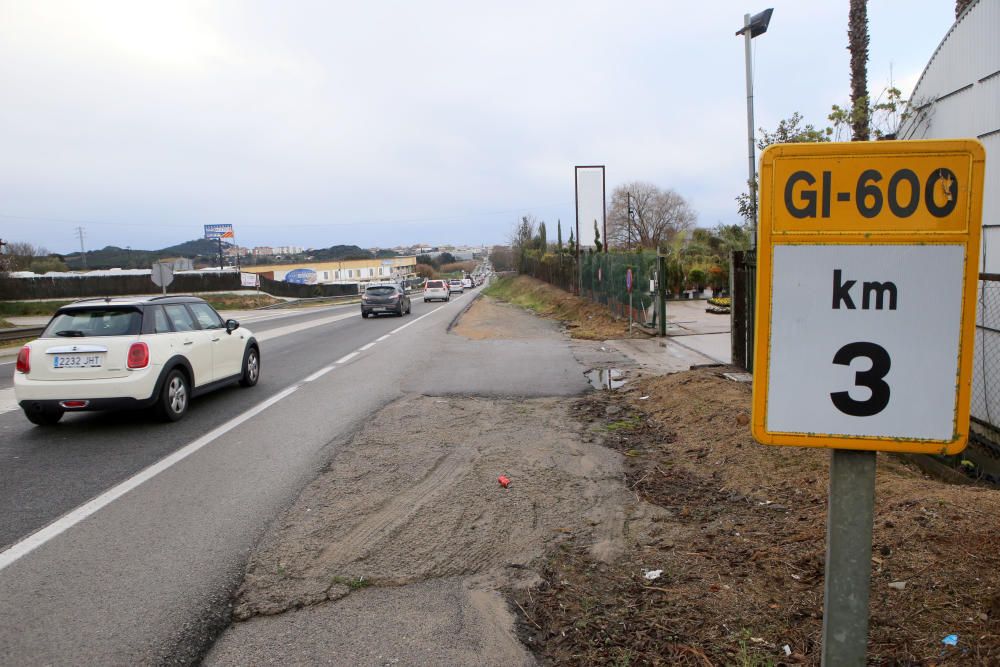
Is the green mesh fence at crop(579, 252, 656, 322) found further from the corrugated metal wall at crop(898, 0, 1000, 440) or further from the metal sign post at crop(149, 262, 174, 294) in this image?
the metal sign post at crop(149, 262, 174, 294)

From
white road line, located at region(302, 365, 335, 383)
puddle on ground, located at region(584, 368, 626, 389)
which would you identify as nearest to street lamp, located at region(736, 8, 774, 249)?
puddle on ground, located at region(584, 368, 626, 389)

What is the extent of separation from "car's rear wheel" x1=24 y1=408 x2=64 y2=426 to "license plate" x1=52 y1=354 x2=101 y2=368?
605mm

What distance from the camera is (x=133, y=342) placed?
317 inches

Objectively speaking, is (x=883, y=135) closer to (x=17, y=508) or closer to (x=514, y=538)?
(x=514, y=538)

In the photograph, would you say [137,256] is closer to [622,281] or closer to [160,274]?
[160,274]

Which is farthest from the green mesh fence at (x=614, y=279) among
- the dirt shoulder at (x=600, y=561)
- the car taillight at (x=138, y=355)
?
the car taillight at (x=138, y=355)

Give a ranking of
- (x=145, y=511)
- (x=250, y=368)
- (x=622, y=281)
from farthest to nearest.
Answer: (x=622, y=281) < (x=250, y=368) < (x=145, y=511)

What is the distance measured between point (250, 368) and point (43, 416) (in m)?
3.09

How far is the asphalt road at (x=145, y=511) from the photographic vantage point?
11.5ft

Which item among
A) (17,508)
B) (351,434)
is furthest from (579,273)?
(17,508)

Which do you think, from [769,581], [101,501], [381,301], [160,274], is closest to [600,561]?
[769,581]

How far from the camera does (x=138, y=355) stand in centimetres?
805

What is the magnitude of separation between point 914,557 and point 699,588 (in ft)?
3.59

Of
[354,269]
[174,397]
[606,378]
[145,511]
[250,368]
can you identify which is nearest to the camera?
[145,511]
